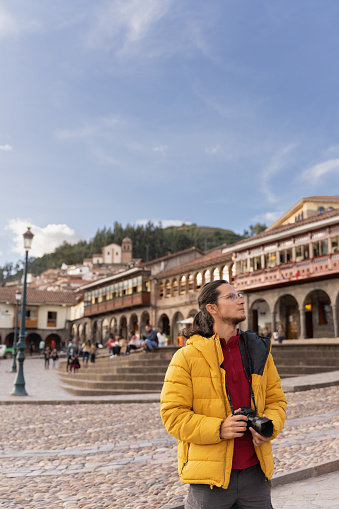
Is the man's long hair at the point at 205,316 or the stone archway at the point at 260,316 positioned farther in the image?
the stone archway at the point at 260,316

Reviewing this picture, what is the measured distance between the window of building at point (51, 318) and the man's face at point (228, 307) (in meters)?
64.2

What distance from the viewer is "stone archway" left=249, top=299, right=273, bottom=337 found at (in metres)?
33.3

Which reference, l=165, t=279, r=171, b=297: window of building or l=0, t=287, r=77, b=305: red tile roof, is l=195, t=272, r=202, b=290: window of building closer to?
l=165, t=279, r=171, b=297: window of building

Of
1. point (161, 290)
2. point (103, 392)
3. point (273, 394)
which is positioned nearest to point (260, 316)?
point (161, 290)

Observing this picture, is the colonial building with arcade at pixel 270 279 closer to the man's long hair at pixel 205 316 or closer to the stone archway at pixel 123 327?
the stone archway at pixel 123 327

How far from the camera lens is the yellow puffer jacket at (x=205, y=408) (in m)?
2.35

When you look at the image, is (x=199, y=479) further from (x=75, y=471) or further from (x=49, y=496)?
(x=75, y=471)

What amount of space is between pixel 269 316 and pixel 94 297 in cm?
2554

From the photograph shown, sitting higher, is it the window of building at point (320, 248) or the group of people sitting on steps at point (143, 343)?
the window of building at point (320, 248)

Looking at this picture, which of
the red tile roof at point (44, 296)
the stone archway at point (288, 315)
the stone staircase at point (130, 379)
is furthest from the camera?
the red tile roof at point (44, 296)

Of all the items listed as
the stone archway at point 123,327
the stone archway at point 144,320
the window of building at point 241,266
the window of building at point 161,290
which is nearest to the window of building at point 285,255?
the window of building at point 241,266

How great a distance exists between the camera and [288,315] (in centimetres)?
3294

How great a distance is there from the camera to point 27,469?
21.3ft

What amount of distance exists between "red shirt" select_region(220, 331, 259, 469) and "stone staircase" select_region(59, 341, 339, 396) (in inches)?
530
